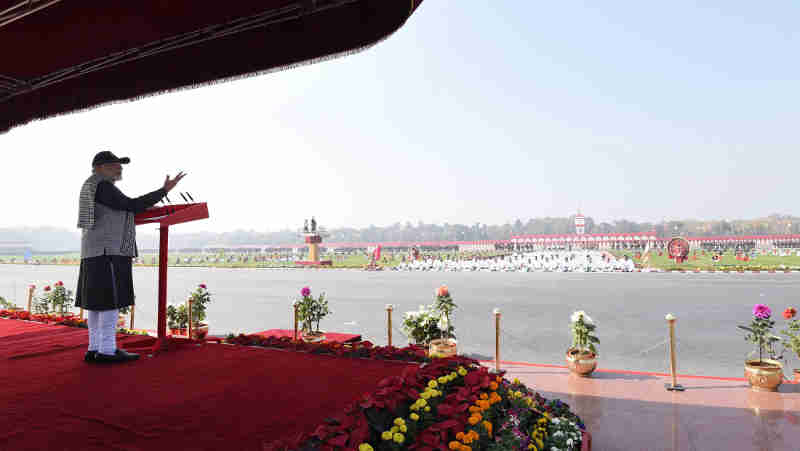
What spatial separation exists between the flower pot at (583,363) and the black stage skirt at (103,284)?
4701 mm

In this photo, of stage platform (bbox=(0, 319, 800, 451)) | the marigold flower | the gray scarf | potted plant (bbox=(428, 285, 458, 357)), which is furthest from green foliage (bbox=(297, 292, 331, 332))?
the marigold flower

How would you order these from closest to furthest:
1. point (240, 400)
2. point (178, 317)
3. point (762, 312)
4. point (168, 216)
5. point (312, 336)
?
point (240, 400) → point (168, 216) → point (762, 312) → point (312, 336) → point (178, 317)

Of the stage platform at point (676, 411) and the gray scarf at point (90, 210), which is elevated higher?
the gray scarf at point (90, 210)

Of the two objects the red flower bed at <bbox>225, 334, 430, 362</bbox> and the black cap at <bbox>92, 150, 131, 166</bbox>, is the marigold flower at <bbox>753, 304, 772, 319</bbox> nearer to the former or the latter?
the red flower bed at <bbox>225, 334, 430, 362</bbox>

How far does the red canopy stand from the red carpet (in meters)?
2.46

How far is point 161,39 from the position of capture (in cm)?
341

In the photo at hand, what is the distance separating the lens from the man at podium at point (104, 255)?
10.7 feet

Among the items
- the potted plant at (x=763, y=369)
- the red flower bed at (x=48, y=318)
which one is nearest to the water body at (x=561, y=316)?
the potted plant at (x=763, y=369)

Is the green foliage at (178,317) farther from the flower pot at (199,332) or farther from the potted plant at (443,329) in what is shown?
the potted plant at (443,329)

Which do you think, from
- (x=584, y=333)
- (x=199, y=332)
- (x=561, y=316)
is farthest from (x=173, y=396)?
(x=561, y=316)

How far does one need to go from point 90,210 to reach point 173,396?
1.77 m

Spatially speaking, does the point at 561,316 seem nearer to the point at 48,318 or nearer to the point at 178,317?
the point at 178,317

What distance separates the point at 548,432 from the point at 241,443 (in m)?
1.83

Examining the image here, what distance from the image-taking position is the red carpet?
1922mm
